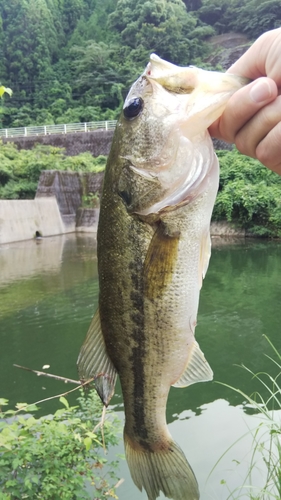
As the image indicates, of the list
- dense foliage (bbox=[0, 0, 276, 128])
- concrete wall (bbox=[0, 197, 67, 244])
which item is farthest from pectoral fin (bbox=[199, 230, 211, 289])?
dense foliage (bbox=[0, 0, 276, 128])

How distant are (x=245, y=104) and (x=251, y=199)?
20.9m

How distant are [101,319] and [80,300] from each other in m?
9.29

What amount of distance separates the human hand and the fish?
0.23ft

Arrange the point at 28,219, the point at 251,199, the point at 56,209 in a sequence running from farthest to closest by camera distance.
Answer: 1. the point at 56,209
2. the point at 28,219
3. the point at 251,199

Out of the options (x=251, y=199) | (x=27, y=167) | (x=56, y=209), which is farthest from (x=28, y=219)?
(x=251, y=199)

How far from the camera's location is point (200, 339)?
815 centimetres

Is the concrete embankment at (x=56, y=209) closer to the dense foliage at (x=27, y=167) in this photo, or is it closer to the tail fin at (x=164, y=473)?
the dense foliage at (x=27, y=167)

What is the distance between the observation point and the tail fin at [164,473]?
66.6 inches

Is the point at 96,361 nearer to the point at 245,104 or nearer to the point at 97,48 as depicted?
the point at 245,104

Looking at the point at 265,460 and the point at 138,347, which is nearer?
the point at 138,347

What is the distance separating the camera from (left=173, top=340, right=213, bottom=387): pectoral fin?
171cm

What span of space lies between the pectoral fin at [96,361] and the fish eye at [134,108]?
83 centimetres

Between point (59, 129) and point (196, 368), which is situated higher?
point (196, 368)

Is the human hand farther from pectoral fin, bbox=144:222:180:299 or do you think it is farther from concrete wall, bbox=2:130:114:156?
concrete wall, bbox=2:130:114:156
